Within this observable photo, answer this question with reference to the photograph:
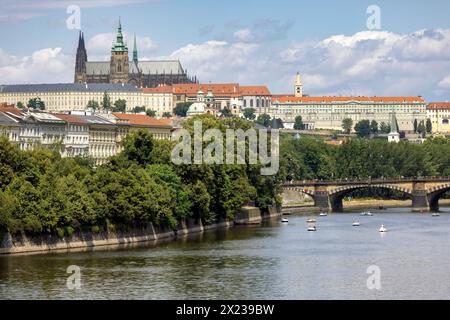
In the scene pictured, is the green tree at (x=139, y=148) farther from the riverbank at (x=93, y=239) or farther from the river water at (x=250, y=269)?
the river water at (x=250, y=269)

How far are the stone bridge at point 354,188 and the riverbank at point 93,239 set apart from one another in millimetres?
33720

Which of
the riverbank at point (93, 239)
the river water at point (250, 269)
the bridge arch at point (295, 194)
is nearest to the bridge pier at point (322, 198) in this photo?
the bridge arch at point (295, 194)

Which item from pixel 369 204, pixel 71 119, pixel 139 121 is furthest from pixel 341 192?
pixel 139 121

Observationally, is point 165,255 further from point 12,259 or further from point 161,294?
point 161,294

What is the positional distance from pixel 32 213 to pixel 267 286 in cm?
1340

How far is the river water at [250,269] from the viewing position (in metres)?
52.7

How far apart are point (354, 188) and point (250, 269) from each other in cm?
5947

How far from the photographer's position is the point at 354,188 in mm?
119250

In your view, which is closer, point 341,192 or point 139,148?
point 139,148

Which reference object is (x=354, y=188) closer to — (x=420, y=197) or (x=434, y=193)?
(x=420, y=197)

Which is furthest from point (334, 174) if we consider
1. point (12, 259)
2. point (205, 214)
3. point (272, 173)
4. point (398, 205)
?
point (12, 259)

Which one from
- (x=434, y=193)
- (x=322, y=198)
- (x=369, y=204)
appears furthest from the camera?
(x=369, y=204)

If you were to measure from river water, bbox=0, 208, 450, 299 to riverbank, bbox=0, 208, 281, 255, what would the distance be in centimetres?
98

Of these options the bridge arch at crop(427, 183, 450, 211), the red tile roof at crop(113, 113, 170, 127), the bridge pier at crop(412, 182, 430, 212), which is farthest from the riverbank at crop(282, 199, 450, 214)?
the red tile roof at crop(113, 113, 170, 127)
